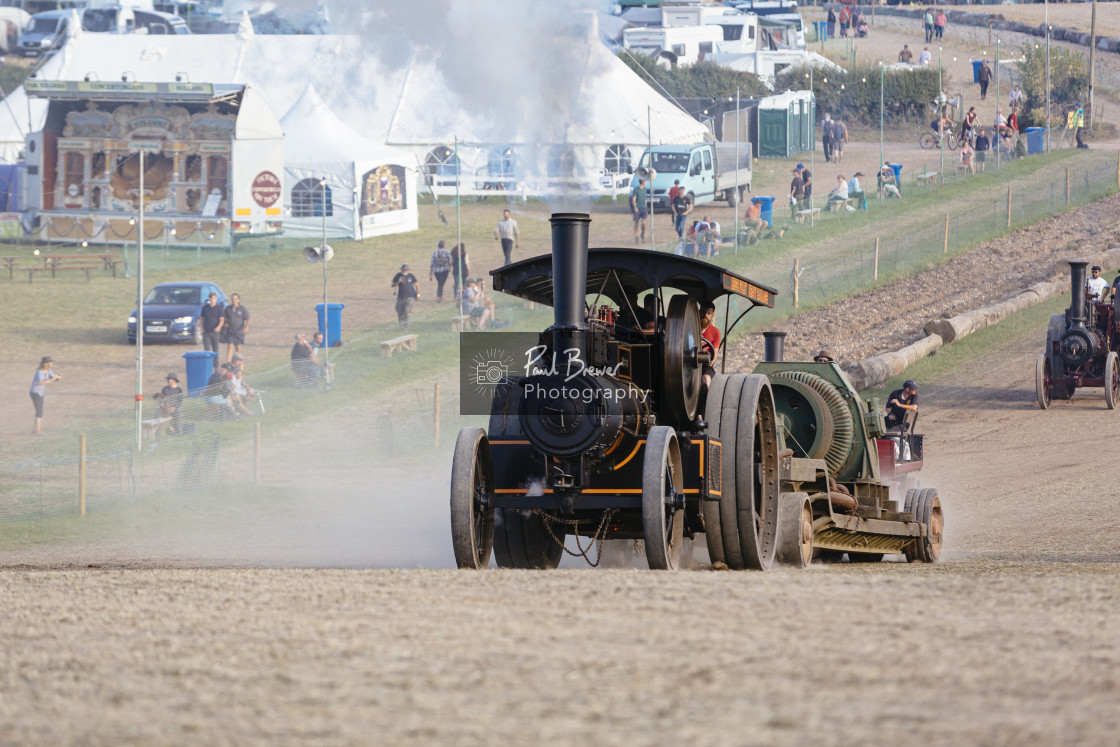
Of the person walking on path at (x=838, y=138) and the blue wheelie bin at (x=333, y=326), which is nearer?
the blue wheelie bin at (x=333, y=326)

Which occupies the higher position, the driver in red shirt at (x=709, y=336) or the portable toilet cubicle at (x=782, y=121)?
the portable toilet cubicle at (x=782, y=121)

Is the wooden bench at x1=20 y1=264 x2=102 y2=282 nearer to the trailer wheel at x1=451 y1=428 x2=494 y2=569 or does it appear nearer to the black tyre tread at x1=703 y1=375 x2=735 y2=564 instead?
the trailer wheel at x1=451 y1=428 x2=494 y2=569

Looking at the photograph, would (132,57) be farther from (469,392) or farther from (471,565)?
(471,565)

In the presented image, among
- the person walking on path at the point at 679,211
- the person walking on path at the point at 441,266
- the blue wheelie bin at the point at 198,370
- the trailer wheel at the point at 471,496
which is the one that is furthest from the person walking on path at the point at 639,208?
the trailer wheel at the point at 471,496

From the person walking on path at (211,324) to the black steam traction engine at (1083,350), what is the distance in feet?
40.8

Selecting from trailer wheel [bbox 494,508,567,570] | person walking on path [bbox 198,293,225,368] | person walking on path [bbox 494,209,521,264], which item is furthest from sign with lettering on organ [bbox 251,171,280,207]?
trailer wheel [bbox 494,508,567,570]

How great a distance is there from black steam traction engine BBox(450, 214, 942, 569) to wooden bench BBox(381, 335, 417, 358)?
40.0 ft

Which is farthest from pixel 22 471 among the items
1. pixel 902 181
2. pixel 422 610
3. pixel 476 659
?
pixel 902 181

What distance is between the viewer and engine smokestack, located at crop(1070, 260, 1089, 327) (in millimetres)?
18519

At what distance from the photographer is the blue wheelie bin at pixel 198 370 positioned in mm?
19594

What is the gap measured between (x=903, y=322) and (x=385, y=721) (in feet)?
70.6

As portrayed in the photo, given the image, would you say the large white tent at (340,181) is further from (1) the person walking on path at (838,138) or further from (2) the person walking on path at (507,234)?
(1) the person walking on path at (838,138)

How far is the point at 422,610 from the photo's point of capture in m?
6.50

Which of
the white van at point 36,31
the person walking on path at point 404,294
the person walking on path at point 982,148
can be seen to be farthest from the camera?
the white van at point 36,31
